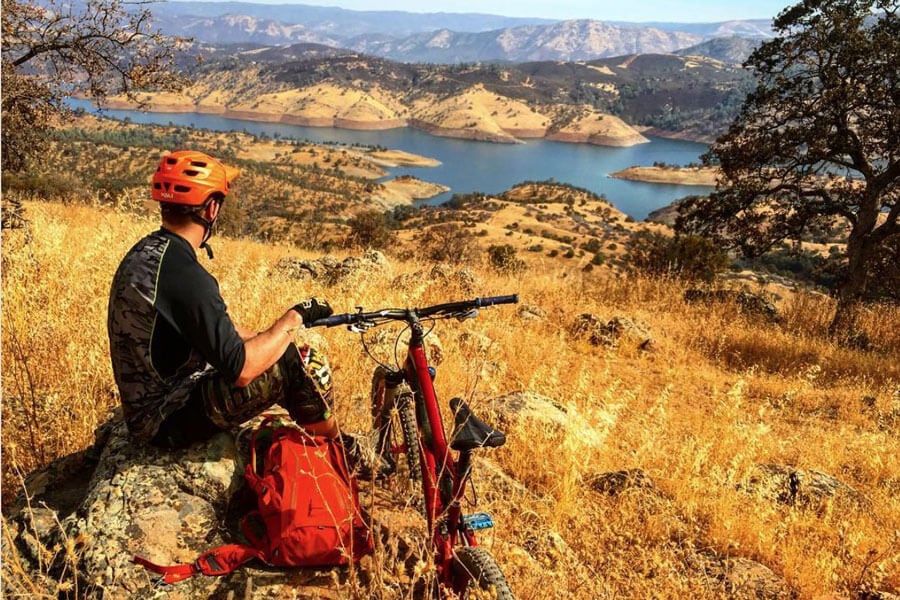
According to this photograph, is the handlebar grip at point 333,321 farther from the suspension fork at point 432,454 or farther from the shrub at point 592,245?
the shrub at point 592,245

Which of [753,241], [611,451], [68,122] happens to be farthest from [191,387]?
[753,241]

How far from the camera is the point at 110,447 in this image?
140 inches

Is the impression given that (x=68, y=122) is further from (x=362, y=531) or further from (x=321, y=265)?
(x=362, y=531)

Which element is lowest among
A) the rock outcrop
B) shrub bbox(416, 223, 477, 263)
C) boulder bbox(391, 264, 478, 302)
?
shrub bbox(416, 223, 477, 263)

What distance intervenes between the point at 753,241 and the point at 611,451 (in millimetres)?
11599

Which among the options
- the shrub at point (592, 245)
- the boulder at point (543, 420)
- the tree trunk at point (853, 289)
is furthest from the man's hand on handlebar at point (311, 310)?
the shrub at point (592, 245)

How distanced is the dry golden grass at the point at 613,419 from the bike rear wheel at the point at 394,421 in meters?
0.52

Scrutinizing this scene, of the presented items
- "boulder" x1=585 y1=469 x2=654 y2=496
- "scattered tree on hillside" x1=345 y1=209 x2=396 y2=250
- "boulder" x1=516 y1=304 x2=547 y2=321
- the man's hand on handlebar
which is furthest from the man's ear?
"scattered tree on hillside" x1=345 y1=209 x2=396 y2=250

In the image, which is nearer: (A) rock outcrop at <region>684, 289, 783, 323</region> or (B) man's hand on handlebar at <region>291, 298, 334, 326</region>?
(B) man's hand on handlebar at <region>291, 298, 334, 326</region>

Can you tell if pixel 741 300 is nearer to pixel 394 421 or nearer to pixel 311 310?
pixel 394 421

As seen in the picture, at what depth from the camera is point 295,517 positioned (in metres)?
3.09

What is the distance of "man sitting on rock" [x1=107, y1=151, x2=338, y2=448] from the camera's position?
9.78 ft

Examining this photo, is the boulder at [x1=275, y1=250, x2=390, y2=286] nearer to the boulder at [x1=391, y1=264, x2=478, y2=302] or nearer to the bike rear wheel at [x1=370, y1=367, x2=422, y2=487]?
the boulder at [x1=391, y1=264, x2=478, y2=302]

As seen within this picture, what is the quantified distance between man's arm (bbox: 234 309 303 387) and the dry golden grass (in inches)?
51.5
